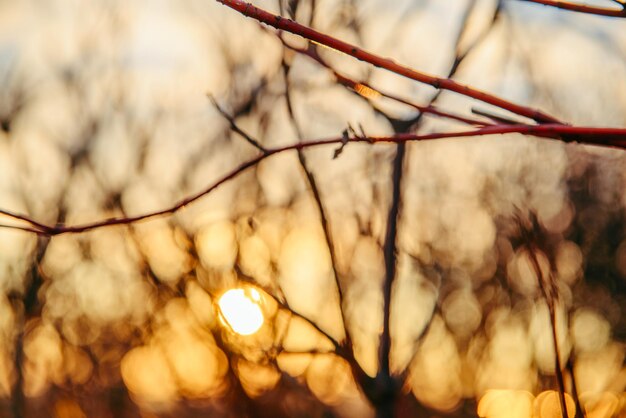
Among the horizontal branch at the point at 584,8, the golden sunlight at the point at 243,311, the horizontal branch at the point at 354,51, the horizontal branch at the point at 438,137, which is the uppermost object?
the golden sunlight at the point at 243,311

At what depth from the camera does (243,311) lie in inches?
235

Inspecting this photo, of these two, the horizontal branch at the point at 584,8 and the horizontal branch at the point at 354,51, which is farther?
the horizontal branch at the point at 584,8

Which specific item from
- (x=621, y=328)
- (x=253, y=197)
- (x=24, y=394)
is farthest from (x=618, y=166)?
(x=24, y=394)

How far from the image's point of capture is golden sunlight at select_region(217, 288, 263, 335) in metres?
5.95

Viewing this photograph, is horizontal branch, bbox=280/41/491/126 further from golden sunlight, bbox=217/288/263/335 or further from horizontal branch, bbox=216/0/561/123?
golden sunlight, bbox=217/288/263/335

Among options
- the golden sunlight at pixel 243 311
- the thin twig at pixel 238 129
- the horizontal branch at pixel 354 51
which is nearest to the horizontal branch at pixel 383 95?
the horizontal branch at pixel 354 51

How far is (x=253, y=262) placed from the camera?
7445 mm

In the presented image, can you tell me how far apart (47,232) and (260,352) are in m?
4.94

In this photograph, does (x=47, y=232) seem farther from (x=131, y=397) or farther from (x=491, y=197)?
(x=131, y=397)

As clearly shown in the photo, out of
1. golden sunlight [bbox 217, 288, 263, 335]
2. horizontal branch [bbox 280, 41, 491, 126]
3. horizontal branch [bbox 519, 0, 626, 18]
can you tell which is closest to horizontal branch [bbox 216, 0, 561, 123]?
horizontal branch [bbox 280, 41, 491, 126]

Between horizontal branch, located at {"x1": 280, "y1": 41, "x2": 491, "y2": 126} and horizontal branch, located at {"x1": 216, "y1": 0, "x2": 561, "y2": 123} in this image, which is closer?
horizontal branch, located at {"x1": 216, "y1": 0, "x2": 561, "y2": 123}

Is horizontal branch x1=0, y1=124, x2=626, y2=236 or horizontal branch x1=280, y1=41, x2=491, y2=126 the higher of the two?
horizontal branch x1=280, y1=41, x2=491, y2=126

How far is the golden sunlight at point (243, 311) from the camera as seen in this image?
19.5 ft

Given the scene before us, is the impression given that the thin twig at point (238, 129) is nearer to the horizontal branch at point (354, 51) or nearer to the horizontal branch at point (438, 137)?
the horizontal branch at point (438, 137)
